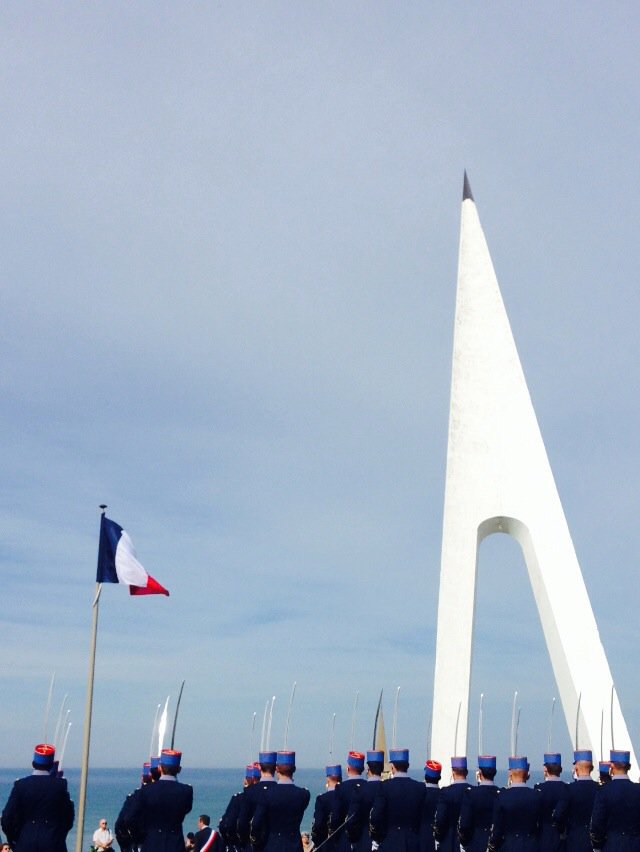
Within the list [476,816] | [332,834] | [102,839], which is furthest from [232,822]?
[102,839]

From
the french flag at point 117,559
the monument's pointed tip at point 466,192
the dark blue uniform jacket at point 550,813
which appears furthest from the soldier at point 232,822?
the monument's pointed tip at point 466,192

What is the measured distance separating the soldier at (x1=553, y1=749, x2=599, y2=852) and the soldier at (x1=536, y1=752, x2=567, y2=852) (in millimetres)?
61

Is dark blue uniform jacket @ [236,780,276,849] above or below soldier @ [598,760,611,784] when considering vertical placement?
below

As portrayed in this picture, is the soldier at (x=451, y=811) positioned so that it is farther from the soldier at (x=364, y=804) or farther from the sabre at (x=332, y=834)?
the sabre at (x=332, y=834)

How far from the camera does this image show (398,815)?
30.0ft

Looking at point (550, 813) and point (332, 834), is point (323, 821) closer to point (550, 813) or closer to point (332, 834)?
point (332, 834)

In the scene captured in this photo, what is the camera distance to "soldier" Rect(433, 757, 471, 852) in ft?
31.1

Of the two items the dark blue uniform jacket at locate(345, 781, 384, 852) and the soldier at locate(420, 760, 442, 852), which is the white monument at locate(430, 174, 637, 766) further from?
the dark blue uniform jacket at locate(345, 781, 384, 852)

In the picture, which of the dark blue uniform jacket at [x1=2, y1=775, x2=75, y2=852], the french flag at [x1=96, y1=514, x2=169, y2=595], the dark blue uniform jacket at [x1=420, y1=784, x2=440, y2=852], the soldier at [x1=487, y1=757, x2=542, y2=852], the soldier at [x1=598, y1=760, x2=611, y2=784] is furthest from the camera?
the french flag at [x1=96, y1=514, x2=169, y2=595]

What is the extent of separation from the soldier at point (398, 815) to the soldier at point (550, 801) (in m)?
1.06

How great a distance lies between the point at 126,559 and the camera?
484 inches

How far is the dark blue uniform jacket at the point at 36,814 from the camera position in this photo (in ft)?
26.7

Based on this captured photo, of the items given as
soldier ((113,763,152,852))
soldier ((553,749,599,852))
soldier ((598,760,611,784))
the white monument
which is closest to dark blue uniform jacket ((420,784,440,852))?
soldier ((553,749,599,852))

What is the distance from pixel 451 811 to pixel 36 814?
3640 millimetres
